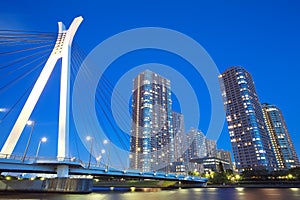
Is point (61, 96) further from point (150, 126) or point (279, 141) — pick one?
point (279, 141)

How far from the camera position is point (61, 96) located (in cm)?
2883

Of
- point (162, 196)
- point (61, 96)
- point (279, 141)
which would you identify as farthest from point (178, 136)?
point (162, 196)

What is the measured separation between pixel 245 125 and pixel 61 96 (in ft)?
408

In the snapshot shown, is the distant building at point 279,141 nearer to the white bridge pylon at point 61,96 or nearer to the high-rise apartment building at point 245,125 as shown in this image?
the high-rise apartment building at point 245,125

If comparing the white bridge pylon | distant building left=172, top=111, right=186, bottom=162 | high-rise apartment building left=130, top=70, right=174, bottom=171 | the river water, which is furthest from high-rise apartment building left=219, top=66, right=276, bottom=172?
the white bridge pylon

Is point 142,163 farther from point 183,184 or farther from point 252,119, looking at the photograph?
point 252,119

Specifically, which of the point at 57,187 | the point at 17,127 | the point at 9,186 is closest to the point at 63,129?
the point at 17,127

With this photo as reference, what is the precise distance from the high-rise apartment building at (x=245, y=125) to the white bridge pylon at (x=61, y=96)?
11987 cm

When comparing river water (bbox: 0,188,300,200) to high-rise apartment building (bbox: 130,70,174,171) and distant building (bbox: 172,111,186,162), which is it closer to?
high-rise apartment building (bbox: 130,70,174,171)

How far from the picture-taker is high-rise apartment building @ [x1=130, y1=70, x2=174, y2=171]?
129000 mm

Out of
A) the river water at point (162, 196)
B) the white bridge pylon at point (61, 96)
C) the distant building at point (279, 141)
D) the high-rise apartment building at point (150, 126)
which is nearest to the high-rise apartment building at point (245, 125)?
the distant building at point (279, 141)

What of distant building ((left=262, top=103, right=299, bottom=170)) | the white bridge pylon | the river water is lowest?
the river water

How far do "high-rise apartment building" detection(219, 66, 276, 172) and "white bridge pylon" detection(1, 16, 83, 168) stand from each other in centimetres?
11987

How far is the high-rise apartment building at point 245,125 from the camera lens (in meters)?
123
